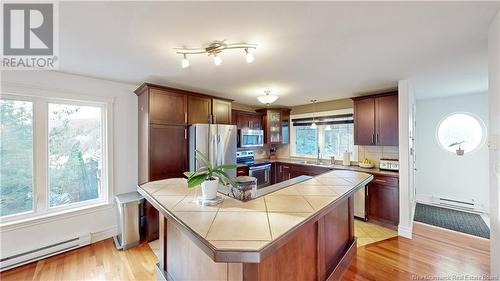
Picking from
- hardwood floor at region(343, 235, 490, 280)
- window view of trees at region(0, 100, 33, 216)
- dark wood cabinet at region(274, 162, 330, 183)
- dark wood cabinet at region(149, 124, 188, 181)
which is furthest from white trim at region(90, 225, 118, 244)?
dark wood cabinet at region(274, 162, 330, 183)

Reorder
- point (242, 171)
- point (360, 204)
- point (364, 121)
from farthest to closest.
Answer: point (242, 171) → point (364, 121) → point (360, 204)

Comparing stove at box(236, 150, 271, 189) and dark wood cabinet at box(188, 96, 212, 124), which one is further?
stove at box(236, 150, 271, 189)

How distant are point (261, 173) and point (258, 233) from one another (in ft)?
12.0

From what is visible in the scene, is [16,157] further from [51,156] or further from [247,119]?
[247,119]

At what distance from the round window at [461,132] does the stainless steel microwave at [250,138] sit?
155 inches

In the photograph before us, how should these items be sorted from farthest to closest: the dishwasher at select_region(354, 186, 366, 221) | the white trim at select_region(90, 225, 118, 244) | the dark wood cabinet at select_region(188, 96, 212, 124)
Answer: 1. the dishwasher at select_region(354, 186, 366, 221)
2. the dark wood cabinet at select_region(188, 96, 212, 124)
3. the white trim at select_region(90, 225, 118, 244)

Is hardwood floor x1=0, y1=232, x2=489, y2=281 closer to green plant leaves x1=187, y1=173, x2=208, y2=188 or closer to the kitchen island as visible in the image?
the kitchen island

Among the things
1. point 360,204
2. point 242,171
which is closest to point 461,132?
point 360,204

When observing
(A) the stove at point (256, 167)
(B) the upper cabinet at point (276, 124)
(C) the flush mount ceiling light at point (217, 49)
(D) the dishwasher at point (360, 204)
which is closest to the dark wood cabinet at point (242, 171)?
(A) the stove at point (256, 167)

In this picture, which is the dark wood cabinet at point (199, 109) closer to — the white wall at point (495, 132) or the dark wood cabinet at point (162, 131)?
the dark wood cabinet at point (162, 131)

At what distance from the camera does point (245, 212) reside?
4.28 ft

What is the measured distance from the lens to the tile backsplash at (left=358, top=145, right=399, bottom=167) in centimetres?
374

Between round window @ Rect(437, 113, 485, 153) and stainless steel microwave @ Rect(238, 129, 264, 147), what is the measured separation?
3936 mm

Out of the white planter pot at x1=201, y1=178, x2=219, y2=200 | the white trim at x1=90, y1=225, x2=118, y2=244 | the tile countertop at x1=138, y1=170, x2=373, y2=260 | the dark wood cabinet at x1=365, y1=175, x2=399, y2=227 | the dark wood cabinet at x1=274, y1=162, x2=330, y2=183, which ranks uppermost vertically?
the white planter pot at x1=201, y1=178, x2=219, y2=200
